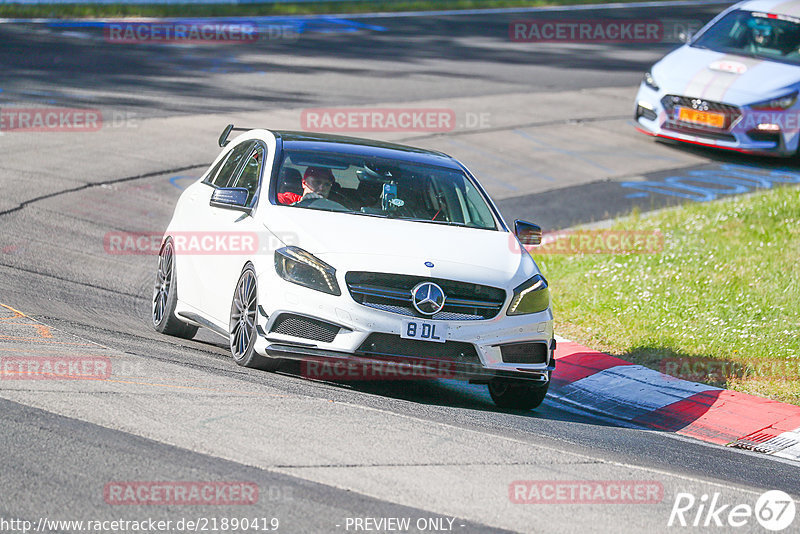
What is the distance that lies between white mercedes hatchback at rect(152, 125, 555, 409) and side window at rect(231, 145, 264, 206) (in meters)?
0.02

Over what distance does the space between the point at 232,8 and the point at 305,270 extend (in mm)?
23341

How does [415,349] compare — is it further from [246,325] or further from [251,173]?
[251,173]

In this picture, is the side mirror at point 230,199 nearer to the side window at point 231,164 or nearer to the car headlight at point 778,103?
the side window at point 231,164

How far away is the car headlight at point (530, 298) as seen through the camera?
7586 millimetres

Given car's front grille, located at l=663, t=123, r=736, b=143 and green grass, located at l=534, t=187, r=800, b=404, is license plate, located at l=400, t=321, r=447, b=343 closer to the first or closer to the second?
green grass, located at l=534, t=187, r=800, b=404

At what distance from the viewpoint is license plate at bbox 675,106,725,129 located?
1791 centimetres

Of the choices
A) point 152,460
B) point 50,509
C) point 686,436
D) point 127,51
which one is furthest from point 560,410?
point 127,51

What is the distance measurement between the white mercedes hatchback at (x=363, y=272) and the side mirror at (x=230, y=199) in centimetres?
1

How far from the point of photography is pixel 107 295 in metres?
10.3

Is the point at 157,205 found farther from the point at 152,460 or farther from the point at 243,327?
the point at 152,460

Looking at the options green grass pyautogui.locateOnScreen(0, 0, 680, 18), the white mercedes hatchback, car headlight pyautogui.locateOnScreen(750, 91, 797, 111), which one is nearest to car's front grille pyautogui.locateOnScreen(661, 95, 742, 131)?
car headlight pyautogui.locateOnScreen(750, 91, 797, 111)

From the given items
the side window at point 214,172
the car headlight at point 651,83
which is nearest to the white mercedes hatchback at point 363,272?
the side window at point 214,172

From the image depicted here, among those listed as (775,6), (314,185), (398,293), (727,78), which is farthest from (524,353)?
(775,6)

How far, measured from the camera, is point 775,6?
1981cm
